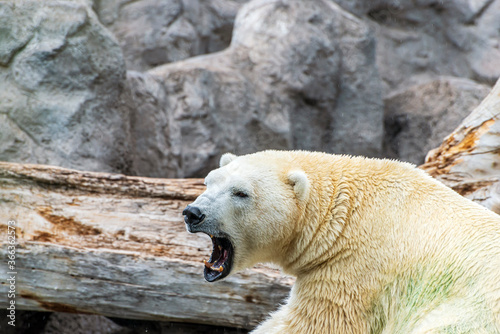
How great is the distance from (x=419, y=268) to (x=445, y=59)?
7511mm

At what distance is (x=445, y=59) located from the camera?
930 centimetres

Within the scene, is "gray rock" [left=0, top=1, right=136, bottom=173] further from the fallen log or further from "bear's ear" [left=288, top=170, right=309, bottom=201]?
"bear's ear" [left=288, top=170, right=309, bottom=201]

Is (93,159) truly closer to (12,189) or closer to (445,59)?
(12,189)

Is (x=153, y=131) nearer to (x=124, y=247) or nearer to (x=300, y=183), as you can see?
(x=124, y=247)

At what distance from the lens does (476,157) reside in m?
4.02

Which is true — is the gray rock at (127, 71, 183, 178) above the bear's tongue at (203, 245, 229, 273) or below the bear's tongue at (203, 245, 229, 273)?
below

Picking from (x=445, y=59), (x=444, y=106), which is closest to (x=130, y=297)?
(x=444, y=106)

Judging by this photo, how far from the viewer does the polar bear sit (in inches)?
101

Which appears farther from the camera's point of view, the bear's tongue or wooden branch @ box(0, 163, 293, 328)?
wooden branch @ box(0, 163, 293, 328)

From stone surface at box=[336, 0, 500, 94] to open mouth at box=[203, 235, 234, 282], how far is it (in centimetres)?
675

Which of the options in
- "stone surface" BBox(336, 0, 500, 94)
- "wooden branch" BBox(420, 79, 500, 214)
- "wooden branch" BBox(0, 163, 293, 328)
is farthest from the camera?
"stone surface" BBox(336, 0, 500, 94)

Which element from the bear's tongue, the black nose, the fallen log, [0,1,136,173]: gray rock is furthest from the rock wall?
the black nose

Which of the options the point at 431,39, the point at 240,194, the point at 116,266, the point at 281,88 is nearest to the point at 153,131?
the point at 281,88

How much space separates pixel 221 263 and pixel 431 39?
760 centimetres
